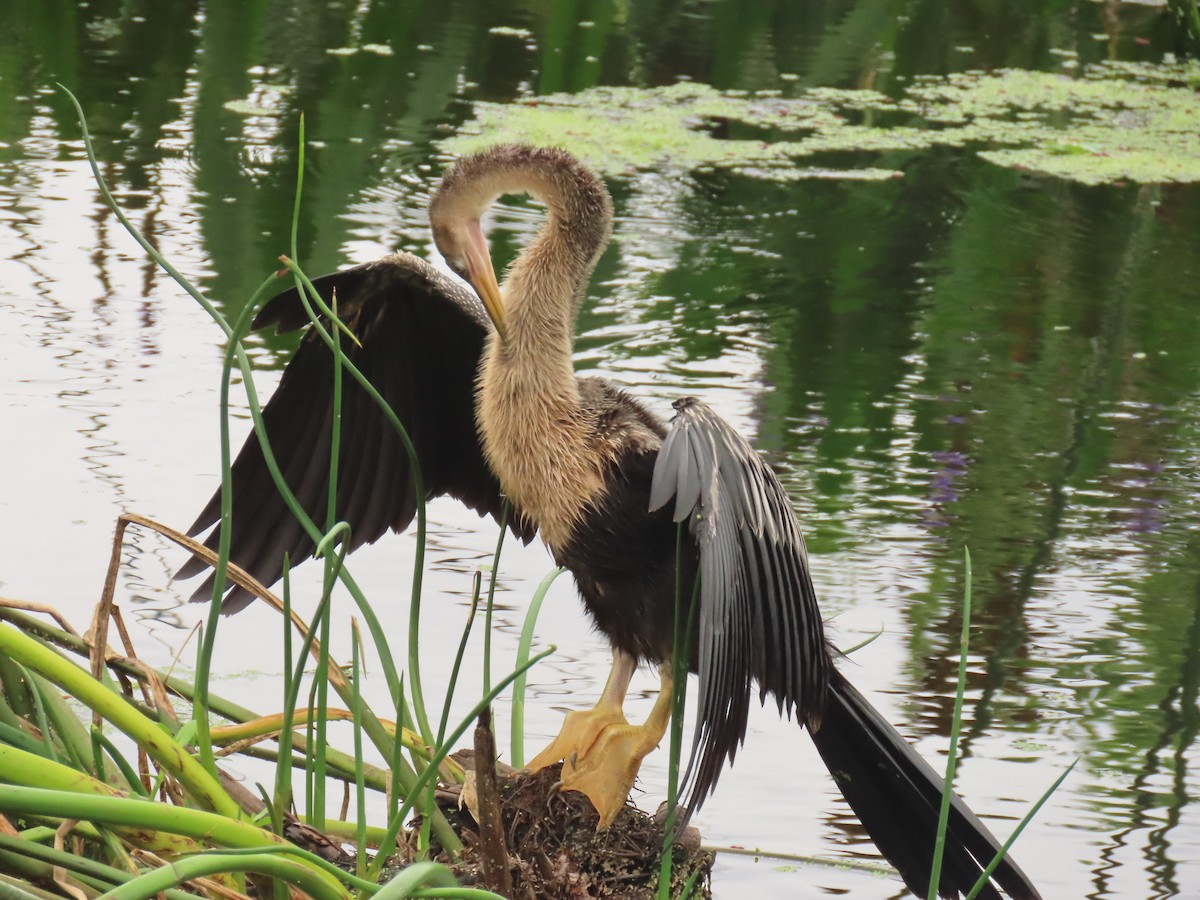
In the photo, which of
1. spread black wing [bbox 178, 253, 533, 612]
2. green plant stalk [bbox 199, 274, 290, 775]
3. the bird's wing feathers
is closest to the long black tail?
the bird's wing feathers

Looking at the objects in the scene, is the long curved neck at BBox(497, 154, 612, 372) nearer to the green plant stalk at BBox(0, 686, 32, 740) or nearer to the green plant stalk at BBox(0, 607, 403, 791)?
the green plant stalk at BBox(0, 607, 403, 791)

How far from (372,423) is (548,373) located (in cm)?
54

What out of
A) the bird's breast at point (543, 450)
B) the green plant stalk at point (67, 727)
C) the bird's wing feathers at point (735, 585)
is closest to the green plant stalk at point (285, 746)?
the green plant stalk at point (67, 727)

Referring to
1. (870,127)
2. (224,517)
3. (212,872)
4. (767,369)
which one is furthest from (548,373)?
(870,127)

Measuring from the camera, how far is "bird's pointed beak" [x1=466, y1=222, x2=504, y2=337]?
8.16 ft

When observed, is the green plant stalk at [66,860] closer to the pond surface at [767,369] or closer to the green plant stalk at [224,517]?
the green plant stalk at [224,517]

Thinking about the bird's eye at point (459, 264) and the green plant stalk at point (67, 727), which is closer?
the green plant stalk at point (67, 727)

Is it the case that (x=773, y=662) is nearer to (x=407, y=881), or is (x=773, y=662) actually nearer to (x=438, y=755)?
(x=438, y=755)

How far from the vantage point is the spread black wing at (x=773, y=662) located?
2.05 m

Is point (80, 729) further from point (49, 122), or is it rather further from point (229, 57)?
point (229, 57)

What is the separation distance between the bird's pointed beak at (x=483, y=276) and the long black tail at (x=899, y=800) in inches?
30.3

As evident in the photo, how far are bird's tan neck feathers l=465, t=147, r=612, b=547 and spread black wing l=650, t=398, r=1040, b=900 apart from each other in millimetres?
246

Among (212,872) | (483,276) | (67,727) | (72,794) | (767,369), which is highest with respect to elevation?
(483,276)

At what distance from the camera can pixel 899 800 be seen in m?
2.42
